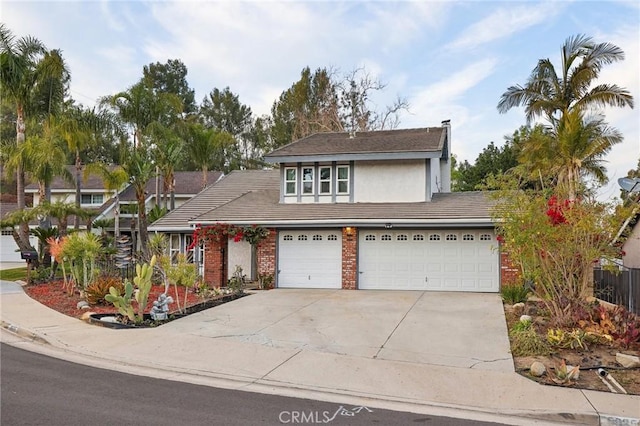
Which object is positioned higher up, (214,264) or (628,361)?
(214,264)

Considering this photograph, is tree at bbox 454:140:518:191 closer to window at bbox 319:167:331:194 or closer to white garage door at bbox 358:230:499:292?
window at bbox 319:167:331:194

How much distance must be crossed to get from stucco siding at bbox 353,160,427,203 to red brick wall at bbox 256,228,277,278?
12.1 ft

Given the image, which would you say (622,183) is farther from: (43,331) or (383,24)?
(43,331)

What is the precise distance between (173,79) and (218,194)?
34304 mm

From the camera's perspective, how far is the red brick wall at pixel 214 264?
1723cm

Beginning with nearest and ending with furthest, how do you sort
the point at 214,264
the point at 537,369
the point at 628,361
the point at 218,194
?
the point at 537,369 → the point at 628,361 → the point at 214,264 → the point at 218,194

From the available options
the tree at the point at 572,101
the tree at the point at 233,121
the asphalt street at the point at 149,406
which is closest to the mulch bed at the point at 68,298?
the asphalt street at the point at 149,406

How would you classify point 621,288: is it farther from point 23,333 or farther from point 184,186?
point 184,186

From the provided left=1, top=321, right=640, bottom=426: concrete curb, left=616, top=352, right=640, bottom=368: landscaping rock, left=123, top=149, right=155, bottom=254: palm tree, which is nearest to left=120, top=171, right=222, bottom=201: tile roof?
left=123, top=149, right=155, bottom=254: palm tree

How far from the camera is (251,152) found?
5112cm

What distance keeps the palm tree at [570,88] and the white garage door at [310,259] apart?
11.0m

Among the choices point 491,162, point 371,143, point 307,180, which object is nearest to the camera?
point 307,180

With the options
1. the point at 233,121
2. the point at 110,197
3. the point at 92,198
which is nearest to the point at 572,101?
the point at 110,197

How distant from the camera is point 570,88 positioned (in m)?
20.4
